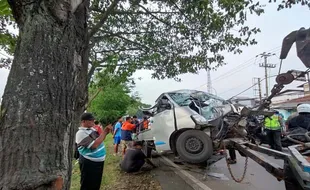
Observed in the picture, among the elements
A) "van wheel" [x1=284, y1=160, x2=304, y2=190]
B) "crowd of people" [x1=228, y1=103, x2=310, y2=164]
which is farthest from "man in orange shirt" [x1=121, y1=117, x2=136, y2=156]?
"van wheel" [x1=284, y1=160, x2=304, y2=190]

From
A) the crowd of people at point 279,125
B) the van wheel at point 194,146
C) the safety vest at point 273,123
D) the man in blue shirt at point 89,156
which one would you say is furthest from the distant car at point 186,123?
the safety vest at point 273,123

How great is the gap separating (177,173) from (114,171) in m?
2.05

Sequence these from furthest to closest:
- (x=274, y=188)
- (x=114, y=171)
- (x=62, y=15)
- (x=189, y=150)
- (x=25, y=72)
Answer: (x=114, y=171)
(x=189, y=150)
(x=274, y=188)
(x=62, y=15)
(x=25, y=72)

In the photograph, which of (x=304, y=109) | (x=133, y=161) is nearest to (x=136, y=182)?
(x=133, y=161)

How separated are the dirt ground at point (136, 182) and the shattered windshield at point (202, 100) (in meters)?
2.29

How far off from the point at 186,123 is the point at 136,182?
6.66 feet

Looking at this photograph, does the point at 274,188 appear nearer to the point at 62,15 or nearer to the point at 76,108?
the point at 76,108

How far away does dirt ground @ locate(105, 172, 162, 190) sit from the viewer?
254 inches

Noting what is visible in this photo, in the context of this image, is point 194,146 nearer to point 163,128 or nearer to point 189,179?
point 189,179

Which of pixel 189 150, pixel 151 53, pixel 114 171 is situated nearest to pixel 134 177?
pixel 114 171

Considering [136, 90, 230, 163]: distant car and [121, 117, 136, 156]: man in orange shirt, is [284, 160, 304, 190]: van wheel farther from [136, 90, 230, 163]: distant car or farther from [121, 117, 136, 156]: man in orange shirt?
[121, 117, 136, 156]: man in orange shirt

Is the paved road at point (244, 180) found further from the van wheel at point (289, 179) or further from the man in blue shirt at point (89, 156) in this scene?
the man in blue shirt at point (89, 156)

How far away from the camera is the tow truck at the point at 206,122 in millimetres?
4402

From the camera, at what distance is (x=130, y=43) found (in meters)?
9.76
